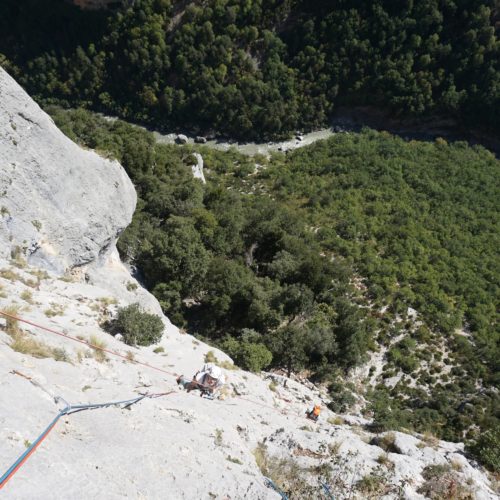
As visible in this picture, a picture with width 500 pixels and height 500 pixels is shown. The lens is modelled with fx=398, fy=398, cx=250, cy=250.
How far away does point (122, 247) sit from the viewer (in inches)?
1286

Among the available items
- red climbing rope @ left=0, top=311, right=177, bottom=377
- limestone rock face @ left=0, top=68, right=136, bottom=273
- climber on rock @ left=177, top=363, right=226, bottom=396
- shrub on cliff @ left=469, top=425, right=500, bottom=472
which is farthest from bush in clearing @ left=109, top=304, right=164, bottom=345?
shrub on cliff @ left=469, top=425, right=500, bottom=472

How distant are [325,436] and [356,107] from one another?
→ 78.8m

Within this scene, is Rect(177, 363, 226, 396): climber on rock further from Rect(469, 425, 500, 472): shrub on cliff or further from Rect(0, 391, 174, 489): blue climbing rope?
Rect(469, 425, 500, 472): shrub on cliff

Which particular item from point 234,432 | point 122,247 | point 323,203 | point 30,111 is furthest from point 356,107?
point 234,432

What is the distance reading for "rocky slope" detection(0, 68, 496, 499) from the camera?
30.7ft

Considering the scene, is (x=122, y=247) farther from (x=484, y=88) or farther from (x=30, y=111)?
(x=484, y=88)

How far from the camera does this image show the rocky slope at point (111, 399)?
934cm

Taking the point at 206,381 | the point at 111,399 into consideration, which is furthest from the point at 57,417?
the point at 206,381

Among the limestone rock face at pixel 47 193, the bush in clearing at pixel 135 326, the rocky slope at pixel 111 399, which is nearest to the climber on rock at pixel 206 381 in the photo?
the rocky slope at pixel 111 399

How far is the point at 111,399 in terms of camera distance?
40.7 feet

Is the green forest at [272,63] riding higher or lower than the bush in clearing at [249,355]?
higher

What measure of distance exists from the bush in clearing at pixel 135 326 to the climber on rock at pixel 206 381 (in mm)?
3622

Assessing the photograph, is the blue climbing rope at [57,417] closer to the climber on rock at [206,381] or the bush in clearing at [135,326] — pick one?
the climber on rock at [206,381]

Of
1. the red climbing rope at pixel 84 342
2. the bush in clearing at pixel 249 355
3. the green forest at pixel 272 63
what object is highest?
the green forest at pixel 272 63
